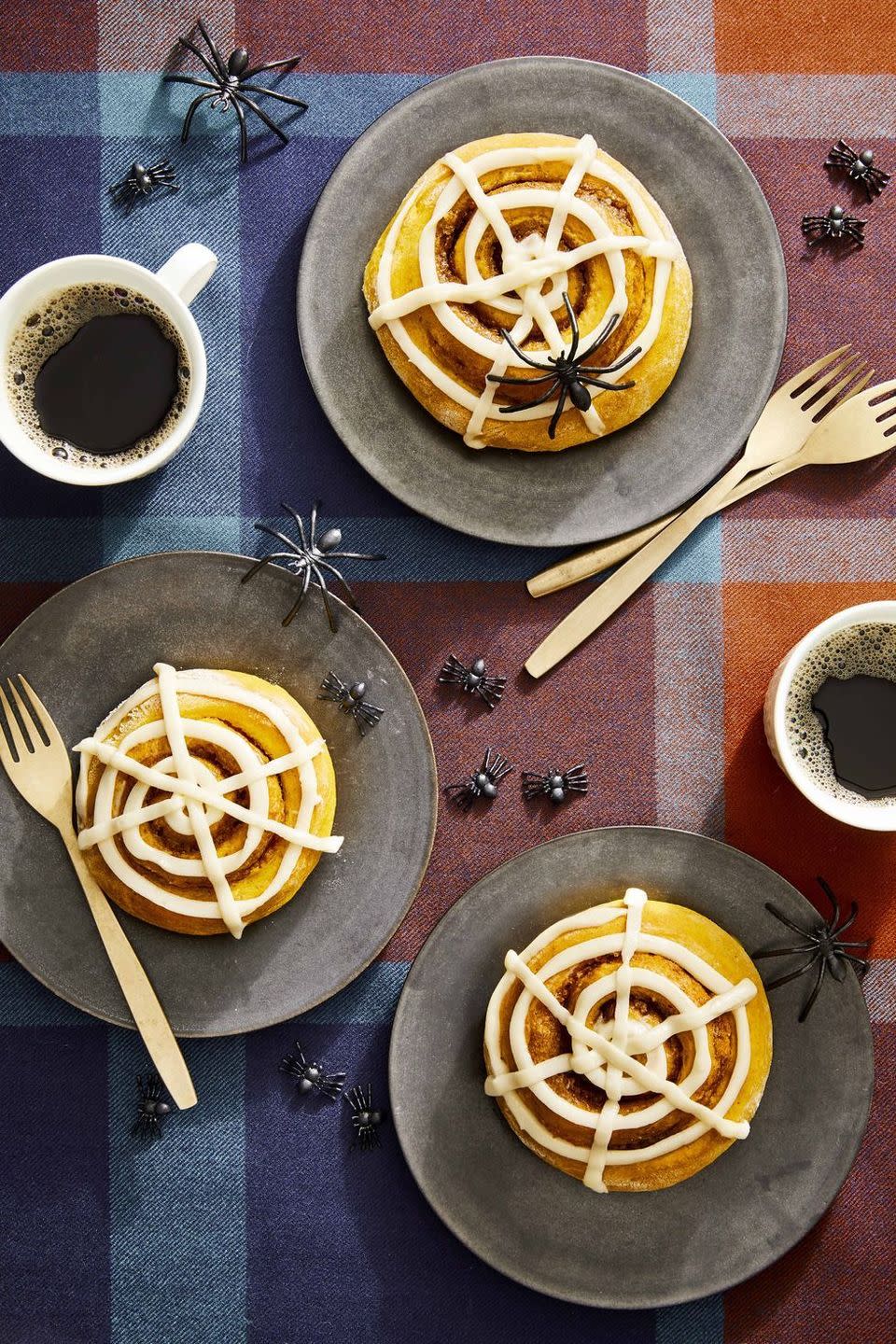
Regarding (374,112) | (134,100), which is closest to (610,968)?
(374,112)

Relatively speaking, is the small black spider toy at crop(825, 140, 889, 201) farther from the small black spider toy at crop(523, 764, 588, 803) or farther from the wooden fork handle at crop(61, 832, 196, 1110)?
the wooden fork handle at crop(61, 832, 196, 1110)

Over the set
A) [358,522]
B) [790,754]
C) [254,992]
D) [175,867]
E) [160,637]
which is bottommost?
[254,992]

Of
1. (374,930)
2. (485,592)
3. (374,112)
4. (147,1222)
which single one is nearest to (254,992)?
(374,930)

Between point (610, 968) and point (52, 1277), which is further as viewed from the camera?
point (52, 1277)

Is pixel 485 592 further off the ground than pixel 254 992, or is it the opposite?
pixel 485 592

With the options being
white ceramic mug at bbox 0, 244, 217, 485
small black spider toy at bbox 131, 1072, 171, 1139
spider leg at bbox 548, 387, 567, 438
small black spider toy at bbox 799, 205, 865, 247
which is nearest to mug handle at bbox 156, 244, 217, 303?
white ceramic mug at bbox 0, 244, 217, 485

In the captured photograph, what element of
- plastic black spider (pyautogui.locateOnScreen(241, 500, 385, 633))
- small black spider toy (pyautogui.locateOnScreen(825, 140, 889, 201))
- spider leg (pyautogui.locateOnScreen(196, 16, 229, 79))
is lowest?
plastic black spider (pyautogui.locateOnScreen(241, 500, 385, 633))

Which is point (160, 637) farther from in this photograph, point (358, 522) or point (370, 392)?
point (370, 392)
